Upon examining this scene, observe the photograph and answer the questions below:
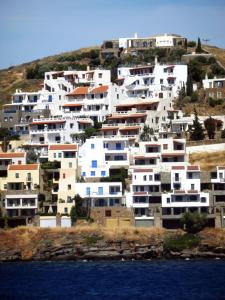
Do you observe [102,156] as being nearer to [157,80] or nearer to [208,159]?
[208,159]

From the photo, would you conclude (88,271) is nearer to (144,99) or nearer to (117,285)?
(117,285)

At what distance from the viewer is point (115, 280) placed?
88875 mm

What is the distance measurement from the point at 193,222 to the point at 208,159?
14.9m

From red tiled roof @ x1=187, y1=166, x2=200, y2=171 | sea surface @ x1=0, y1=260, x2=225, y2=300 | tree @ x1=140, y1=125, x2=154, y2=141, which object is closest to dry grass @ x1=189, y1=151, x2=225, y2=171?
tree @ x1=140, y1=125, x2=154, y2=141

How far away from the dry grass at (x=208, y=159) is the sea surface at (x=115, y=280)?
17.9m

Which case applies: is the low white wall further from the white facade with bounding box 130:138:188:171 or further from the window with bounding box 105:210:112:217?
the window with bounding box 105:210:112:217

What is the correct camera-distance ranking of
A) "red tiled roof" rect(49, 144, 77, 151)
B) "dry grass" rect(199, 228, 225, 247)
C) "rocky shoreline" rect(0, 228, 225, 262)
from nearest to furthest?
"rocky shoreline" rect(0, 228, 225, 262), "dry grass" rect(199, 228, 225, 247), "red tiled roof" rect(49, 144, 77, 151)

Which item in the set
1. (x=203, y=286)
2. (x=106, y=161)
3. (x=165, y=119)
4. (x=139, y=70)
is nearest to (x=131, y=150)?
(x=106, y=161)

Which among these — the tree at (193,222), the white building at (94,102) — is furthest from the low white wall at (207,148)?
the tree at (193,222)

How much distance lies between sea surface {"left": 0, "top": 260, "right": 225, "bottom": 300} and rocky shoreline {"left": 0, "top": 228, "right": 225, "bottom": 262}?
189cm

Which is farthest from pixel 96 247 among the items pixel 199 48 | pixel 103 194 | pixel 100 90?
pixel 199 48

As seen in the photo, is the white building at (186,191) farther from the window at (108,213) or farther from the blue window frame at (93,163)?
the blue window frame at (93,163)

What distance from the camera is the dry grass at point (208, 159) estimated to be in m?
114

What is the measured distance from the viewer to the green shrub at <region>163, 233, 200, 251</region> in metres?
100
